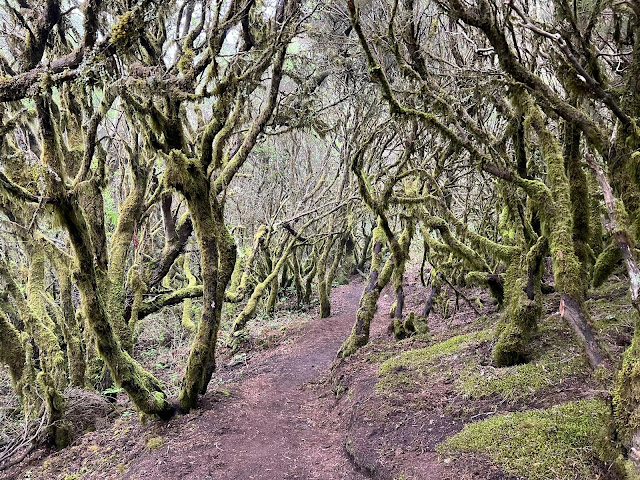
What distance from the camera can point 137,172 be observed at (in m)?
8.55

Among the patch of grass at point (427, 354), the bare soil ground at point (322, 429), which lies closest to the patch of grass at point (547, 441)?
the bare soil ground at point (322, 429)

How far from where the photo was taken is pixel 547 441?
350 centimetres

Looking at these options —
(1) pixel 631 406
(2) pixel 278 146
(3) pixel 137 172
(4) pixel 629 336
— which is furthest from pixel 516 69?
(2) pixel 278 146

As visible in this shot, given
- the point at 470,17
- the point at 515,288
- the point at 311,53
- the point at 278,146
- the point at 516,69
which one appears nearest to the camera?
the point at 470,17

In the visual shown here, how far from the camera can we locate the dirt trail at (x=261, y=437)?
5297 millimetres

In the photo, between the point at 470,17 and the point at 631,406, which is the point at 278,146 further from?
the point at 631,406

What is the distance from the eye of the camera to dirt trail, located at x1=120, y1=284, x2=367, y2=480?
5.30 m

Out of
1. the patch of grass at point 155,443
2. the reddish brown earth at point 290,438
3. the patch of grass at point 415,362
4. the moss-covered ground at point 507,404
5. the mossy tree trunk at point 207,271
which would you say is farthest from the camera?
the mossy tree trunk at point 207,271

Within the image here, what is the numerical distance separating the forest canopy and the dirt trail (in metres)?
0.75

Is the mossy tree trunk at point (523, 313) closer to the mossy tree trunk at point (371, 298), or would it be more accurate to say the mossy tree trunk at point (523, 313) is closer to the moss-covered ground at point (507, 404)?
the moss-covered ground at point (507, 404)

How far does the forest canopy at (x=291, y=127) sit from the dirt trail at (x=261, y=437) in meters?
0.75

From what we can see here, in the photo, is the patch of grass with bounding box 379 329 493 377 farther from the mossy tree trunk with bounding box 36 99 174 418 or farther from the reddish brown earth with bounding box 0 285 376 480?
the mossy tree trunk with bounding box 36 99 174 418

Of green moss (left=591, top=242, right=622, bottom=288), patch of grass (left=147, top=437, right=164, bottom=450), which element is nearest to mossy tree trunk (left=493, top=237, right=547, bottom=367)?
green moss (left=591, top=242, right=622, bottom=288)

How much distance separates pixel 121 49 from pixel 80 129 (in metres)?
4.29
